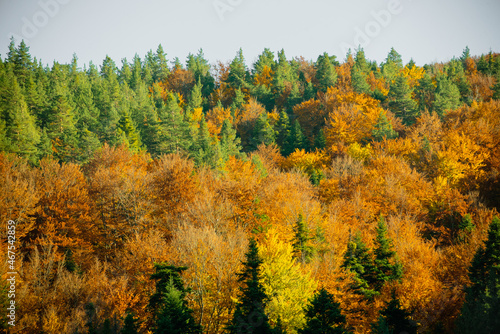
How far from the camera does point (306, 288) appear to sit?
954 inches

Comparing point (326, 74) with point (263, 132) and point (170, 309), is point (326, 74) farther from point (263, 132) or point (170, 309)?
point (170, 309)

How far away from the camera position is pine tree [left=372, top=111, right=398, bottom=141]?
60.3m

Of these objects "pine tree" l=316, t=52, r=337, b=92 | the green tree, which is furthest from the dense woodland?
"pine tree" l=316, t=52, r=337, b=92

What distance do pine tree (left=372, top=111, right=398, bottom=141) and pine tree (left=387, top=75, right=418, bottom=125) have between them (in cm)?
662

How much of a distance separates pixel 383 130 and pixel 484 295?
144 feet

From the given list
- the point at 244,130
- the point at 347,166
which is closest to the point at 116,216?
the point at 347,166

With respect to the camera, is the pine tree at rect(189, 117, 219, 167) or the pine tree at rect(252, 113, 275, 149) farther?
the pine tree at rect(252, 113, 275, 149)

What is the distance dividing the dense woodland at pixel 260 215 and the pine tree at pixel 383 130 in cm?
38

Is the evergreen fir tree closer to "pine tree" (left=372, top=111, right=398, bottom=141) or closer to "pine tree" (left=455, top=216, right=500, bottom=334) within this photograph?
"pine tree" (left=372, top=111, right=398, bottom=141)

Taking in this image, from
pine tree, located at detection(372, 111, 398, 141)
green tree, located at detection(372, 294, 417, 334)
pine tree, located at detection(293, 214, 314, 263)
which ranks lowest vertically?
green tree, located at detection(372, 294, 417, 334)

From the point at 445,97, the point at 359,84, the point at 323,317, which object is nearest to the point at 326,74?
the point at 359,84

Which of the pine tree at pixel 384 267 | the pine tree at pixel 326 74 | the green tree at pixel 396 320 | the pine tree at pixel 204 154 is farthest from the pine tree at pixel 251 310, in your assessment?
the pine tree at pixel 326 74

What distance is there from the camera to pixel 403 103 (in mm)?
67500

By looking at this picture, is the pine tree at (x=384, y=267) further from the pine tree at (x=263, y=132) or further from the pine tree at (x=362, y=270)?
the pine tree at (x=263, y=132)
